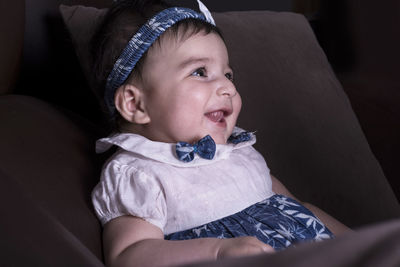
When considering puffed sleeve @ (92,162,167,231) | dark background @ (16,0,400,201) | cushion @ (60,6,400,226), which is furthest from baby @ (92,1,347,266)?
dark background @ (16,0,400,201)

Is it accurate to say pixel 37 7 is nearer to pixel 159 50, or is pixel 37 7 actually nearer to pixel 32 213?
pixel 159 50

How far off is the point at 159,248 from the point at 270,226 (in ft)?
0.77

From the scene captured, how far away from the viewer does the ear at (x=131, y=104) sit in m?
1.14

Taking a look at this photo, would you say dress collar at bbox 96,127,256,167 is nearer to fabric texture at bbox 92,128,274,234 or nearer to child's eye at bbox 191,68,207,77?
fabric texture at bbox 92,128,274,234

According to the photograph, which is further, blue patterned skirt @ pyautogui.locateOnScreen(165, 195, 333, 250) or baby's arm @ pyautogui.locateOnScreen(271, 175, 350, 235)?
baby's arm @ pyautogui.locateOnScreen(271, 175, 350, 235)

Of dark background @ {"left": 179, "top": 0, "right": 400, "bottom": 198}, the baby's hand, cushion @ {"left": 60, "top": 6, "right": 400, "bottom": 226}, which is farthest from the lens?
dark background @ {"left": 179, "top": 0, "right": 400, "bottom": 198}

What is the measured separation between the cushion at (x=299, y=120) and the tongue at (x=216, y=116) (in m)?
0.26

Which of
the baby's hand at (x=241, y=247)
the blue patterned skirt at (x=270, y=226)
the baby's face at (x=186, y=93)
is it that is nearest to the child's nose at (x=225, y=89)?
the baby's face at (x=186, y=93)

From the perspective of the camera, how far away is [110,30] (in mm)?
1192

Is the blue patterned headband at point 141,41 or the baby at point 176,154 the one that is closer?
the baby at point 176,154

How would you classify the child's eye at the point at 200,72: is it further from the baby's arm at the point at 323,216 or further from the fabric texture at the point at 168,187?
the baby's arm at the point at 323,216

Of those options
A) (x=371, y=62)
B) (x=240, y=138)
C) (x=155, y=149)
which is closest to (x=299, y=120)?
(x=240, y=138)

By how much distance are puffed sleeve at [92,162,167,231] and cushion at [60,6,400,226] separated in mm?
370

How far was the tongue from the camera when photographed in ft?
3.70
